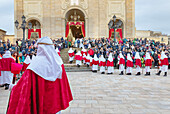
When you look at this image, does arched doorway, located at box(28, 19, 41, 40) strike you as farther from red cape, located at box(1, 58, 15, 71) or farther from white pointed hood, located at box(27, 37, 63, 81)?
white pointed hood, located at box(27, 37, 63, 81)

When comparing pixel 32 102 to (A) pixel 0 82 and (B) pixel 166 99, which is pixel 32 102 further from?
(A) pixel 0 82

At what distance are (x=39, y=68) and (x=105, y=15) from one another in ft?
92.8

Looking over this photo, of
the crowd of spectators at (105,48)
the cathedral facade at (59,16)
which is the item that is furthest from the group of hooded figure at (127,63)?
the cathedral facade at (59,16)

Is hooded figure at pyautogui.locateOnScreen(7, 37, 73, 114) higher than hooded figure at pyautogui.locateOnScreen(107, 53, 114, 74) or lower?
higher

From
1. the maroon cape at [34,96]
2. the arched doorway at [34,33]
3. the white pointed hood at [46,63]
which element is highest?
the arched doorway at [34,33]

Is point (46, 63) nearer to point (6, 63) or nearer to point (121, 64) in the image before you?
point (6, 63)

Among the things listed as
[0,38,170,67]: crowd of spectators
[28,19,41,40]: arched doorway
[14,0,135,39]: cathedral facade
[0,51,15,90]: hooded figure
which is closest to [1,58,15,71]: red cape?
[0,51,15,90]: hooded figure

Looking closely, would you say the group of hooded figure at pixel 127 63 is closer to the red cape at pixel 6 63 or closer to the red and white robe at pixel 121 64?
the red and white robe at pixel 121 64

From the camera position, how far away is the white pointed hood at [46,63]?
247cm

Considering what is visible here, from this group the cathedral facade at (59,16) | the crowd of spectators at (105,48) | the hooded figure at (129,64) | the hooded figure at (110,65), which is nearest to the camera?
the hooded figure at (129,64)

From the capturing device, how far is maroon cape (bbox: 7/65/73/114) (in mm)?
2299

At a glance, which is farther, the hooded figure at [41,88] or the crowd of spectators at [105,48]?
the crowd of spectators at [105,48]

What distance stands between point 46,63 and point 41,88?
0.39m

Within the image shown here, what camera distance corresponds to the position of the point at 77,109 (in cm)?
455
